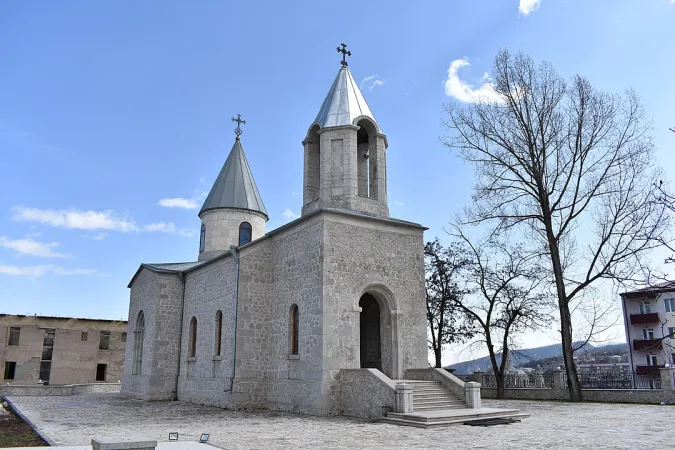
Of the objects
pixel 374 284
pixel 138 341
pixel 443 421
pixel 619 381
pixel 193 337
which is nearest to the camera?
pixel 443 421

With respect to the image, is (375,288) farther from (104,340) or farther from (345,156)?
(104,340)

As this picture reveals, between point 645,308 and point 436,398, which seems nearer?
point 436,398

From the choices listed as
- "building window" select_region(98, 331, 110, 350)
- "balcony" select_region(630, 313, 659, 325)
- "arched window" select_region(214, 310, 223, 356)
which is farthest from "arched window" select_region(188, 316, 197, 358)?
"balcony" select_region(630, 313, 659, 325)

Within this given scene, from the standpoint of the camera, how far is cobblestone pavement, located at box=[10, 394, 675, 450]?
29.7 ft

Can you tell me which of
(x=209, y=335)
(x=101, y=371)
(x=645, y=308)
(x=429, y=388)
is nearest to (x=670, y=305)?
(x=645, y=308)

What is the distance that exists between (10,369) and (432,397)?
34403 millimetres

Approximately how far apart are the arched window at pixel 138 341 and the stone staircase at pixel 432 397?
1461 centimetres

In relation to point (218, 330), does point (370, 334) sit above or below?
below

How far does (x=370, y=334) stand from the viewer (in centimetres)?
1772

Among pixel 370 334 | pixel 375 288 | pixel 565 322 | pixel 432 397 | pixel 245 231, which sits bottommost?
pixel 432 397

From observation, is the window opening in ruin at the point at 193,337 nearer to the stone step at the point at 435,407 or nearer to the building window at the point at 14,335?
the stone step at the point at 435,407

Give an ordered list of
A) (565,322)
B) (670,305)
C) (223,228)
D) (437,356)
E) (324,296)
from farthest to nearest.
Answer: (670,305) → (223,228) → (437,356) → (565,322) → (324,296)

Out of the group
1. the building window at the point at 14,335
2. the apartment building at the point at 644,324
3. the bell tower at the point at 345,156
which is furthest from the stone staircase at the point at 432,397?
the building window at the point at 14,335

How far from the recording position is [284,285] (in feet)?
55.7
